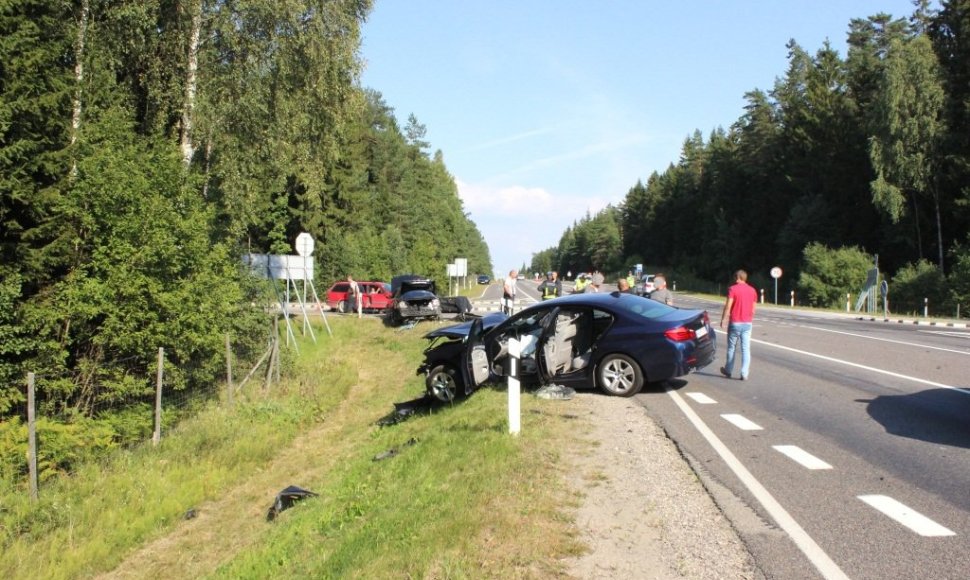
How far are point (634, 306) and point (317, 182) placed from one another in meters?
12.8

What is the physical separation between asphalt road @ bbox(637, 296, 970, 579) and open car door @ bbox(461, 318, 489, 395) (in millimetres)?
2453

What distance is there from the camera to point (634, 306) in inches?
412

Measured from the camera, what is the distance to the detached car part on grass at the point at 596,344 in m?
10.0

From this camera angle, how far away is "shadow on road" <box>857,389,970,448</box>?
24.6 ft

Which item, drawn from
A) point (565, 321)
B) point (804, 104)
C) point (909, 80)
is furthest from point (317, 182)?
point (804, 104)

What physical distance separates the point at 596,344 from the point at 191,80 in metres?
13.0

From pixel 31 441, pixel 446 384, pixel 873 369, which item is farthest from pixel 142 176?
pixel 873 369

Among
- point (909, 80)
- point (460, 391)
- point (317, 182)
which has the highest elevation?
point (909, 80)

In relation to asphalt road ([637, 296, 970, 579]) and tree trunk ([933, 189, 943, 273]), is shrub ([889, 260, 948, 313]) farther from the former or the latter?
asphalt road ([637, 296, 970, 579])

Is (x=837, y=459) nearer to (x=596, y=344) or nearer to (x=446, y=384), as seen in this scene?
(x=596, y=344)

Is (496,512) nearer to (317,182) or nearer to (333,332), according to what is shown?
(317,182)

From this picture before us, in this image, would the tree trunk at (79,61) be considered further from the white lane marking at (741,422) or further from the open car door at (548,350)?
the white lane marking at (741,422)

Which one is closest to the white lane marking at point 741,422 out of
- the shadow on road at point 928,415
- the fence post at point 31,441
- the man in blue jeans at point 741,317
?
the shadow on road at point 928,415

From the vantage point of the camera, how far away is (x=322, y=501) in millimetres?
8125
